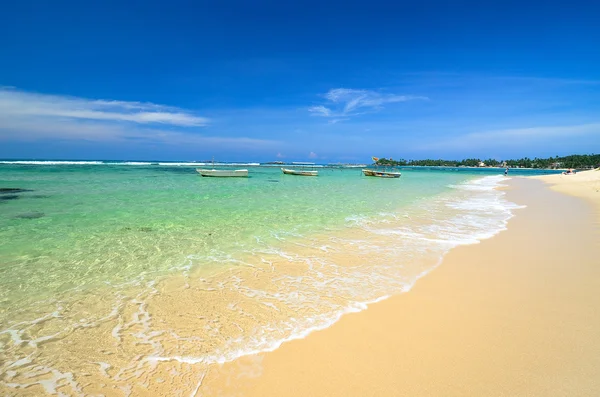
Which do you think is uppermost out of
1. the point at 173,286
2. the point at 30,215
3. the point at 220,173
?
the point at 220,173

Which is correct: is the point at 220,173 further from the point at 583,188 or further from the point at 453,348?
the point at 453,348

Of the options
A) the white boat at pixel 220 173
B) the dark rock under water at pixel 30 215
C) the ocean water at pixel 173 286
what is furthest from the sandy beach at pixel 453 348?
the white boat at pixel 220 173

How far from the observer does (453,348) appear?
10.6 ft

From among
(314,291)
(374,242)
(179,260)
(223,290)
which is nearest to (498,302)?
(314,291)

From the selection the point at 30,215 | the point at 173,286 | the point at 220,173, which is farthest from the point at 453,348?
the point at 220,173

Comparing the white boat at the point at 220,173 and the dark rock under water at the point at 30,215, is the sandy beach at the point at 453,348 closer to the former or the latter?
the dark rock under water at the point at 30,215

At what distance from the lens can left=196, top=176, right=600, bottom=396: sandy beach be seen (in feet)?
8.83

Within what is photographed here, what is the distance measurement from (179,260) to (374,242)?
4855 millimetres

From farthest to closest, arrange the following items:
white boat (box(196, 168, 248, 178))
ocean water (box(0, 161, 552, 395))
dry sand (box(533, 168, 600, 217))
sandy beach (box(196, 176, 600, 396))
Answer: white boat (box(196, 168, 248, 178)) < dry sand (box(533, 168, 600, 217)) < ocean water (box(0, 161, 552, 395)) < sandy beach (box(196, 176, 600, 396))

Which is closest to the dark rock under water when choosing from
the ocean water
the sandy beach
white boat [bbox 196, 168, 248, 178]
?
the ocean water

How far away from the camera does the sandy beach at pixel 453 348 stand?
2.69m

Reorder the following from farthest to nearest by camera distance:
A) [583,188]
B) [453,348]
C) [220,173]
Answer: [220,173] < [583,188] < [453,348]

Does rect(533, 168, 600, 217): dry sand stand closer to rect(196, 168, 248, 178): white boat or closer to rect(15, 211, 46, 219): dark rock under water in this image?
rect(15, 211, 46, 219): dark rock under water

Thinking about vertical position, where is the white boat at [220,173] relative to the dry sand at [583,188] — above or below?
above
